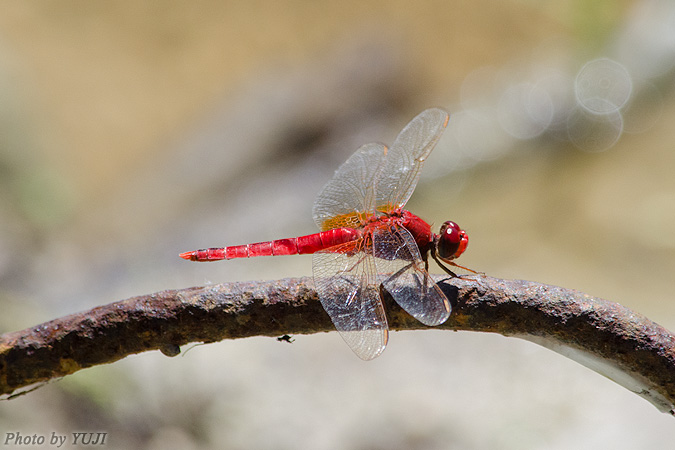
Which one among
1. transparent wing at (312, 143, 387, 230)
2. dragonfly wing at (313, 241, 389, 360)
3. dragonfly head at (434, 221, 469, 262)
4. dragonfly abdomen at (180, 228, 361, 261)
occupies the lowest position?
dragonfly wing at (313, 241, 389, 360)

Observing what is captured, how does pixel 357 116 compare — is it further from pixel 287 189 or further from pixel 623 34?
pixel 623 34

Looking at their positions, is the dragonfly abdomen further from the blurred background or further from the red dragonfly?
the blurred background

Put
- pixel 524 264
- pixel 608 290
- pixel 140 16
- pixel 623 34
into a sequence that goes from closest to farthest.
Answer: pixel 608 290 → pixel 524 264 → pixel 623 34 → pixel 140 16

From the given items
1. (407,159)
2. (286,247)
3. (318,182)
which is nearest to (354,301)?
(286,247)

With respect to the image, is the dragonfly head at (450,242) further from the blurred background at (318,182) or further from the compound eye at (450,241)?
the blurred background at (318,182)

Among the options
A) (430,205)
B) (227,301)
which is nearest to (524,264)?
(430,205)

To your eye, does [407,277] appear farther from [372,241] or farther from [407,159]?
[407,159]

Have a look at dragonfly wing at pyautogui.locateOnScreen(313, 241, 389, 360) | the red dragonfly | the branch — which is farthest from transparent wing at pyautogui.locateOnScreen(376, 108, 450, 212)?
the branch

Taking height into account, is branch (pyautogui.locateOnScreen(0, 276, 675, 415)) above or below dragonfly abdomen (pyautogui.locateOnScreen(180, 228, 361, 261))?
below
